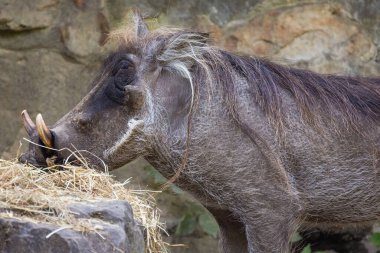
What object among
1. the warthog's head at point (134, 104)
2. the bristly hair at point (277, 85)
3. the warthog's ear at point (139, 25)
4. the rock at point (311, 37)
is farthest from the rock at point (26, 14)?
the bristly hair at point (277, 85)

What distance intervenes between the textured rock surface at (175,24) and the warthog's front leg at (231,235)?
4.60 feet

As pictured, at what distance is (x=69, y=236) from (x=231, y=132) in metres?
1.51

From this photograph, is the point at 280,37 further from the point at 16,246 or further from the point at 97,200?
the point at 16,246

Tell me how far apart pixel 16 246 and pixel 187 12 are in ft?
9.91

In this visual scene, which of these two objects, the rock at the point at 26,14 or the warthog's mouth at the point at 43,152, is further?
the rock at the point at 26,14

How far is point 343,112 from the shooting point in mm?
4246

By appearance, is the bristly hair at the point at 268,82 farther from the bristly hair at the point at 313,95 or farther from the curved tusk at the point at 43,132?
the curved tusk at the point at 43,132

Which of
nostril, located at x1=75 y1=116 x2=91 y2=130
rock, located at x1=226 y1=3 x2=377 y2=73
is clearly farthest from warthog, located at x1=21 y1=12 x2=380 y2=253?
rock, located at x1=226 y1=3 x2=377 y2=73

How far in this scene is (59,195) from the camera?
3.04 meters

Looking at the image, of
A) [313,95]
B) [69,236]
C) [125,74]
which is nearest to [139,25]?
[125,74]

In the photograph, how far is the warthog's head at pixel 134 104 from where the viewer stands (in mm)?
4094

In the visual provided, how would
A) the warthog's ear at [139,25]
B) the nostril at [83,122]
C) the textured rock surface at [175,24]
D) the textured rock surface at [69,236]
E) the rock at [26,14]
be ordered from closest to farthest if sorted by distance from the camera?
1. the textured rock surface at [69,236]
2. the nostril at [83,122]
3. the warthog's ear at [139,25]
4. the rock at [26,14]
5. the textured rock surface at [175,24]

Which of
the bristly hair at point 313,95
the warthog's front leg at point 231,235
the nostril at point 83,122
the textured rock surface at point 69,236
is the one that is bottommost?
the warthog's front leg at point 231,235

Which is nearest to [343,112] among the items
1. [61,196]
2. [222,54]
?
[222,54]
